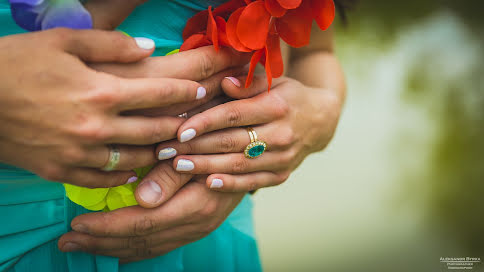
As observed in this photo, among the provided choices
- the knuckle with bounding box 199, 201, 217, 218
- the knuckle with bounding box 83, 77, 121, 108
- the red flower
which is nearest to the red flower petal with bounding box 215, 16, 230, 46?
the red flower

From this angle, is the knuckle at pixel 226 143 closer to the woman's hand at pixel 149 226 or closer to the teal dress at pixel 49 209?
the woman's hand at pixel 149 226

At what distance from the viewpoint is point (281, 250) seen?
278 centimetres

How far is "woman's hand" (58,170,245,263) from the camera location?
681 mm

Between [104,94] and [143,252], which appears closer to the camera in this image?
[104,94]

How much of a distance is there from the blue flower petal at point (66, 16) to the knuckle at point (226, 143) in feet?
1.00

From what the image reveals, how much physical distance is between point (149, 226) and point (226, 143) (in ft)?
0.70

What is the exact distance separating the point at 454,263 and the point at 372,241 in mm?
570

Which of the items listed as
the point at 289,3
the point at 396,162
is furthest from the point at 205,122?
the point at 396,162

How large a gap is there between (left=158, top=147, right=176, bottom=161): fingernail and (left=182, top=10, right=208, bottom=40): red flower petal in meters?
0.26

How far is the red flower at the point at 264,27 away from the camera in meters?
0.63

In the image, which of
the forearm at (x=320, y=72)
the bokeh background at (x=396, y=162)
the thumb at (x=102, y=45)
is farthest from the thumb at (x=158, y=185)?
the bokeh background at (x=396, y=162)

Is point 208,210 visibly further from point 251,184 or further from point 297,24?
point 297,24

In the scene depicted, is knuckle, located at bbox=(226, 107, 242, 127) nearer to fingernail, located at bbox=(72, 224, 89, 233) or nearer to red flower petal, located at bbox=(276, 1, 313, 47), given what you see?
red flower petal, located at bbox=(276, 1, 313, 47)

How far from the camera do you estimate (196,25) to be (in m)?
0.77
